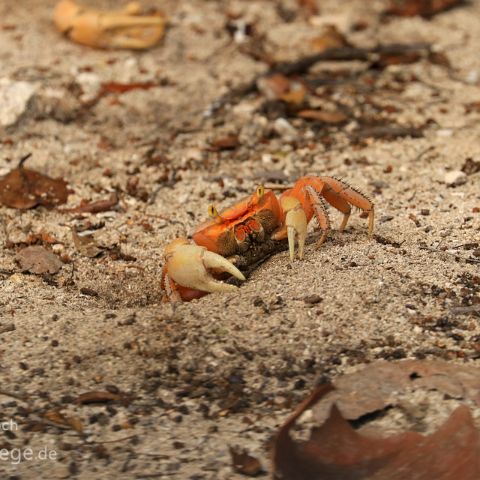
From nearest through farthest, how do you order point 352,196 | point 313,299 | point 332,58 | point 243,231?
1. point 313,299
2. point 243,231
3. point 352,196
4. point 332,58

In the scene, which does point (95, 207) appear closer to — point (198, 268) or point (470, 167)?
point (198, 268)

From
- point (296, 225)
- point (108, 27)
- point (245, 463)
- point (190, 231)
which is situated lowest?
point (190, 231)

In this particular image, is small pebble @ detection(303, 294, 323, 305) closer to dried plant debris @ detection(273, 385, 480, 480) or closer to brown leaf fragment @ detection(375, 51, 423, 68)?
dried plant debris @ detection(273, 385, 480, 480)

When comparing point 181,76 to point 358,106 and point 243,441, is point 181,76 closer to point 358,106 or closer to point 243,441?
point 358,106

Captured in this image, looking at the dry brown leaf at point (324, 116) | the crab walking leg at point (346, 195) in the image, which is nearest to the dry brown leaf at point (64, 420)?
the crab walking leg at point (346, 195)

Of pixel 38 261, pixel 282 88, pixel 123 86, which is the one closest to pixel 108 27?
pixel 123 86

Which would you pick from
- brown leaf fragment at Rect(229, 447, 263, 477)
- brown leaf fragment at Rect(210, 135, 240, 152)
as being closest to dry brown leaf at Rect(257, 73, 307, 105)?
brown leaf fragment at Rect(210, 135, 240, 152)

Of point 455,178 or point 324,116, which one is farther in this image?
point 324,116
